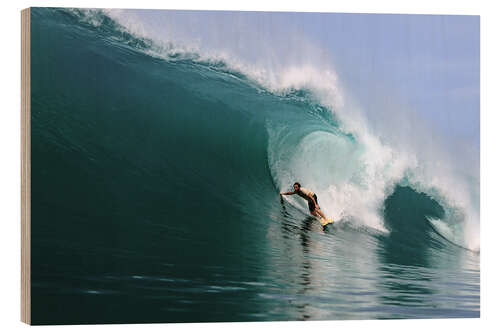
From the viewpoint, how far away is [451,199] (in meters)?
11.0

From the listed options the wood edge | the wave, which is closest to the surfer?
the wave

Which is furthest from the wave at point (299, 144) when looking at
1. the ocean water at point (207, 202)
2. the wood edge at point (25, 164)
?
the wood edge at point (25, 164)

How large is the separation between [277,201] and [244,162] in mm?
624

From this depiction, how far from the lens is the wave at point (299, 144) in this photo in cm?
1046

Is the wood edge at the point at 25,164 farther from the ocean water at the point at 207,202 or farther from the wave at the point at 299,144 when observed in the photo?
the wave at the point at 299,144

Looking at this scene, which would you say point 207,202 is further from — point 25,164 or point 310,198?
point 25,164

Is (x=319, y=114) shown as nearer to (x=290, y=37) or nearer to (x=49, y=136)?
(x=290, y=37)

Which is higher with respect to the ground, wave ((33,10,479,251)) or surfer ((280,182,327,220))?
wave ((33,10,479,251))

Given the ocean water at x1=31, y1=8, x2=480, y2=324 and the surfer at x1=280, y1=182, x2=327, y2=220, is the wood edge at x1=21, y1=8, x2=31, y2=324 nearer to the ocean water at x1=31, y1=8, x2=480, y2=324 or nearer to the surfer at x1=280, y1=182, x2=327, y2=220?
the ocean water at x1=31, y1=8, x2=480, y2=324

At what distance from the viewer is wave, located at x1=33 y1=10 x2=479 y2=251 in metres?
10.5

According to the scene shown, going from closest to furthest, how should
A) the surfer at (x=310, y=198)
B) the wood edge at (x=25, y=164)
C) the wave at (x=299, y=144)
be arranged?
the wood edge at (x=25, y=164) → the wave at (x=299, y=144) → the surfer at (x=310, y=198)

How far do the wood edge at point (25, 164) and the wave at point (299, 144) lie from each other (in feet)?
2.45

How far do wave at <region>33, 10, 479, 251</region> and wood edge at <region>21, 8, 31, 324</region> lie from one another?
75cm

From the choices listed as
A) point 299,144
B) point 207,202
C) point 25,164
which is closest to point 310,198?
point 299,144
